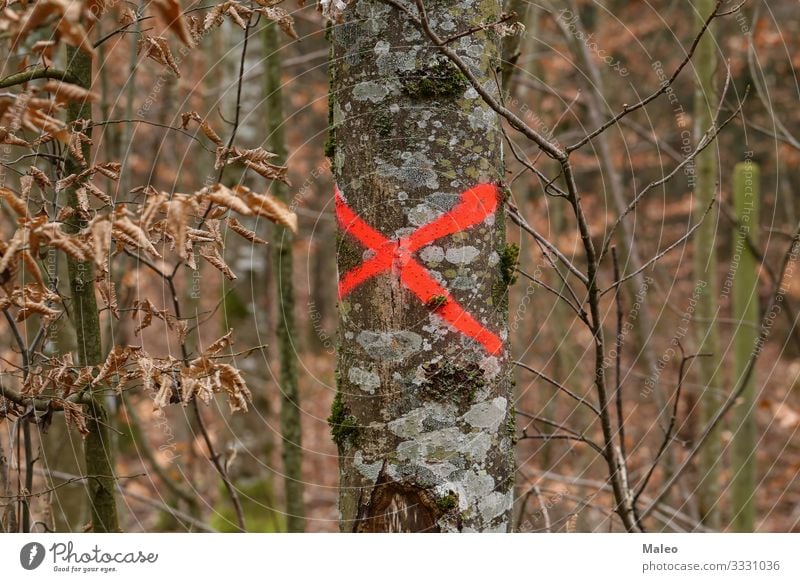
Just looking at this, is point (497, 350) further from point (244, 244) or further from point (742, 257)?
point (244, 244)

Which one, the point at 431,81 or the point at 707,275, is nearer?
the point at 431,81

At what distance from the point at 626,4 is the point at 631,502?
10672 millimetres

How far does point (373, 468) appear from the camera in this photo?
1.65 meters

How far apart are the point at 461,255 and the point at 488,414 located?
39 centimetres

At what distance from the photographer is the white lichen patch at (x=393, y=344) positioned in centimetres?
161

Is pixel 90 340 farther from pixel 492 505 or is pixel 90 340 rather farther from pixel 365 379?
pixel 492 505

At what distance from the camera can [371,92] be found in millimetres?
1628

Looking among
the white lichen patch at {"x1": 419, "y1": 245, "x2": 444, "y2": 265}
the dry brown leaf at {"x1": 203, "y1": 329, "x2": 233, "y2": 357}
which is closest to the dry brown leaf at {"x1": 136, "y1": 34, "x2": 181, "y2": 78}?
the dry brown leaf at {"x1": 203, "y1": 329, "x2": 233, "y2": 357}

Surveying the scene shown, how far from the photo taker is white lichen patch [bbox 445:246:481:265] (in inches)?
63.8

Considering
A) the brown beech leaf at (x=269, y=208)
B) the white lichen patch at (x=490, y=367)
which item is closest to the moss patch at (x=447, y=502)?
the white lichen patch at (x=490, y=367)
